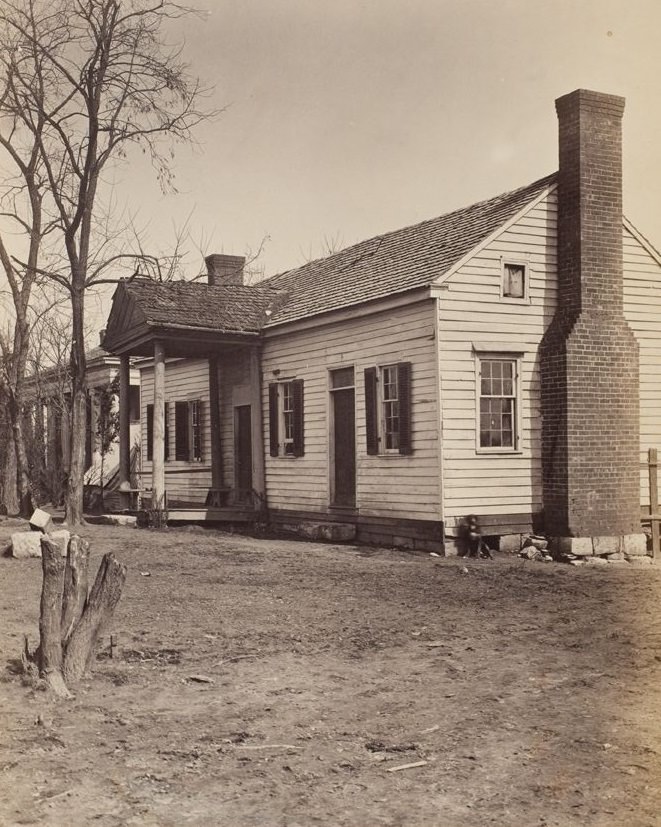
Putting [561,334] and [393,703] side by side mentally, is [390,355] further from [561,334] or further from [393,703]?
[393,703]

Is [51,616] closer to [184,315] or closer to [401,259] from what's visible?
[401,259]

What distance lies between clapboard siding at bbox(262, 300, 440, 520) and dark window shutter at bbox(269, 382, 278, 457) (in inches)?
8.5

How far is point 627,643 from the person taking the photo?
26.4 feet

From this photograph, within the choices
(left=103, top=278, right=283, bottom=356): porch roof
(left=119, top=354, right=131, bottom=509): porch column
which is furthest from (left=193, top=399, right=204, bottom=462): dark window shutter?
(left=119, top=354, right=131, bottom=509): porch column

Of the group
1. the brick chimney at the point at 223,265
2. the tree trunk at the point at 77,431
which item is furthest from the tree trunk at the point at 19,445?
the brick chimney at the point at 223,265

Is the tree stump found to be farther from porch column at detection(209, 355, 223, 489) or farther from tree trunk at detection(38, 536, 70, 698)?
porch column at detection(209, 355, 223, 489)

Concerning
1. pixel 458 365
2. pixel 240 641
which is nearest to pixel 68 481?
pixel 458 365

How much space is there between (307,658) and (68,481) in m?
12.1

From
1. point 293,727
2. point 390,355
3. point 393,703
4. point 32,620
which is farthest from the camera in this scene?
point 390,355

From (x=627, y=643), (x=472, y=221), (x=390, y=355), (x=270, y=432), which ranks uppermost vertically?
(x=472, y=221)

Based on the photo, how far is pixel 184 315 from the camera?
18250 mm

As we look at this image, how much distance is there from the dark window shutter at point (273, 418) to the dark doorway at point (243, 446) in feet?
5.18

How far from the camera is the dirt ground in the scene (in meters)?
4.49

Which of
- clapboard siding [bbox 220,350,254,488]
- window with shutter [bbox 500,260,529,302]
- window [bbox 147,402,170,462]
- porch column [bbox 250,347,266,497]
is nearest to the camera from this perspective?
window with shutter [bbox 500,260,529,302]
